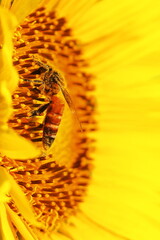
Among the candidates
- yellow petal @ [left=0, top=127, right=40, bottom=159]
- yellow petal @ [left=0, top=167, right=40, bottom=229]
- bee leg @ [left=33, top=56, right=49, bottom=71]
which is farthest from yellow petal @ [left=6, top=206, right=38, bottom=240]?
bee leg @ [left=33, top=56, right=49, bottom=71]

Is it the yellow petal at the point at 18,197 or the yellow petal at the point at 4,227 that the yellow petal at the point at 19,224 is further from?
the yellow petal at the point at 18,197

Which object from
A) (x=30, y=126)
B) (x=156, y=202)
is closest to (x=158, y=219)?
(x=156, y=202)

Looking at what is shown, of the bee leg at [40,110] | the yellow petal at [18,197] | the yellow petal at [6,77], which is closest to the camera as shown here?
the yellow petal at [6,77]

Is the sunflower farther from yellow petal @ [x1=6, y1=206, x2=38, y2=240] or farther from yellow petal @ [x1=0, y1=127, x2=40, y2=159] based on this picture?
yellow petal @ [x1=0, y1=127, x2=40, y2=159]

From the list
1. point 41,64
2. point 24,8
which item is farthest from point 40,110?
point 24,8

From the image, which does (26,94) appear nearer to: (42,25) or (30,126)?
(30,126)

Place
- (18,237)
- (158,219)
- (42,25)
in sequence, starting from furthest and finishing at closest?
(158,219) → (42,25) → (18,237)

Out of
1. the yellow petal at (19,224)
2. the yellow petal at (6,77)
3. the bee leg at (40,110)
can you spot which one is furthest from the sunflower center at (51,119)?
the yellow petal at (6,77)
